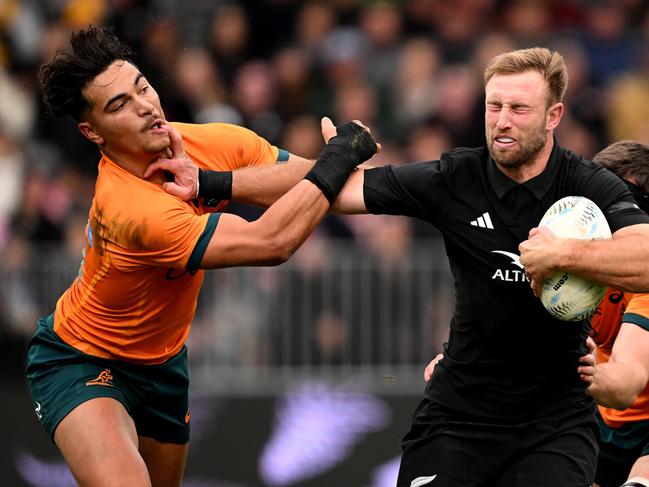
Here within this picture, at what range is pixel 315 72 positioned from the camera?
11984 millimetres

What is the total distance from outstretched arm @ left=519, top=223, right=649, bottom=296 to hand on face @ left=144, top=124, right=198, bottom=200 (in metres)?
1.71

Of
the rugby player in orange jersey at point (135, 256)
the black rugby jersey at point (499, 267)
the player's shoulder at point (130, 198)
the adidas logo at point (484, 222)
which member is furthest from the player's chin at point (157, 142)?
the adidas logo at point (484, 222)

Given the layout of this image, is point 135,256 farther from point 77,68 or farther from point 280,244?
point 77,68

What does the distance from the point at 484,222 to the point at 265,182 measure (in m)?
1.20

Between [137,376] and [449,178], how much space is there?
6.57ft

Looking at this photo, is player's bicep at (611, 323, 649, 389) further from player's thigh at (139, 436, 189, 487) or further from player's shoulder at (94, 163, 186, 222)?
player's thigh at (139, 436, 189, 487)

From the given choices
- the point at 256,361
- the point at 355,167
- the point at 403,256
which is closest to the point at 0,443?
the point at 256,361

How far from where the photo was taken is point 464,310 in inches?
245

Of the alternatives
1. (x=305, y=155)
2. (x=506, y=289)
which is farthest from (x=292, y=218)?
(x=305, y=155)

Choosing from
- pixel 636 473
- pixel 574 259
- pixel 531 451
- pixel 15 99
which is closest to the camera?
pixel 574 259

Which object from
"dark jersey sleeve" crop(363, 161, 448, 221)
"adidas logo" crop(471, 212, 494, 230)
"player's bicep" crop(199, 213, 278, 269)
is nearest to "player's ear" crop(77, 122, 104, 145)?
"player's bicep" crop(199, 213, 278, 269)

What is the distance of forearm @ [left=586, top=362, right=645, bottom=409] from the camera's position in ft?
19.7

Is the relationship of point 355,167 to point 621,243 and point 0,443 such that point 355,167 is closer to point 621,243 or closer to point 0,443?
point 621,243

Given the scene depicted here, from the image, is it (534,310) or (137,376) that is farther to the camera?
(137,376)
